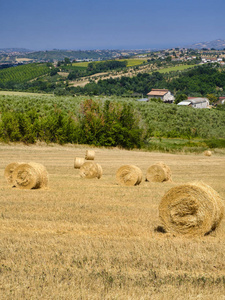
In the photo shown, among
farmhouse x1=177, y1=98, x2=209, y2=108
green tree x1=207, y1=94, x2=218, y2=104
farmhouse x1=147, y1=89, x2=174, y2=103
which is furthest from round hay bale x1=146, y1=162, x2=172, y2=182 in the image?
green tree x1=207, y1=94, x2=218, y2=104

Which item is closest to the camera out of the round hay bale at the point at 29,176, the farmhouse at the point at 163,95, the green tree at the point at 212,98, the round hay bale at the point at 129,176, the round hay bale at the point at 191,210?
the round hay bale at the point at 191,210

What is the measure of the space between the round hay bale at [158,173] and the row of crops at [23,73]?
348ft

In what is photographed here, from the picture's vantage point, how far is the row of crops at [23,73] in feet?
407

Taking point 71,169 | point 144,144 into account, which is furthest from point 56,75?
point 71,169

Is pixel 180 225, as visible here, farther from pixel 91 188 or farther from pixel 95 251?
pixel 91 188

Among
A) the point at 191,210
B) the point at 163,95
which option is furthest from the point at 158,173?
the point at 163,95

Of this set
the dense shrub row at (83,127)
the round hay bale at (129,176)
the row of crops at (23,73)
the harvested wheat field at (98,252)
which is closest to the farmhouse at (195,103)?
the row of crops at (23,73)

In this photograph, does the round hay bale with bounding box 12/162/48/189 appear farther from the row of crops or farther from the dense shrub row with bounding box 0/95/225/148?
the row of crops

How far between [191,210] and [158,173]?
1053 cm

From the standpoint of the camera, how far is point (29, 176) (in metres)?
15.4

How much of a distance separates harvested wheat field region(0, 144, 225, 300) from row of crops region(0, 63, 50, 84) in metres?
113

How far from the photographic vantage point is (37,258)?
7582 mm

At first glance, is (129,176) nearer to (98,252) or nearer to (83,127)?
(98,252)

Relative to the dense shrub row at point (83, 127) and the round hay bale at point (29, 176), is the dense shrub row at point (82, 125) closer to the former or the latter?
the dense shrub row at point (83, 127)
